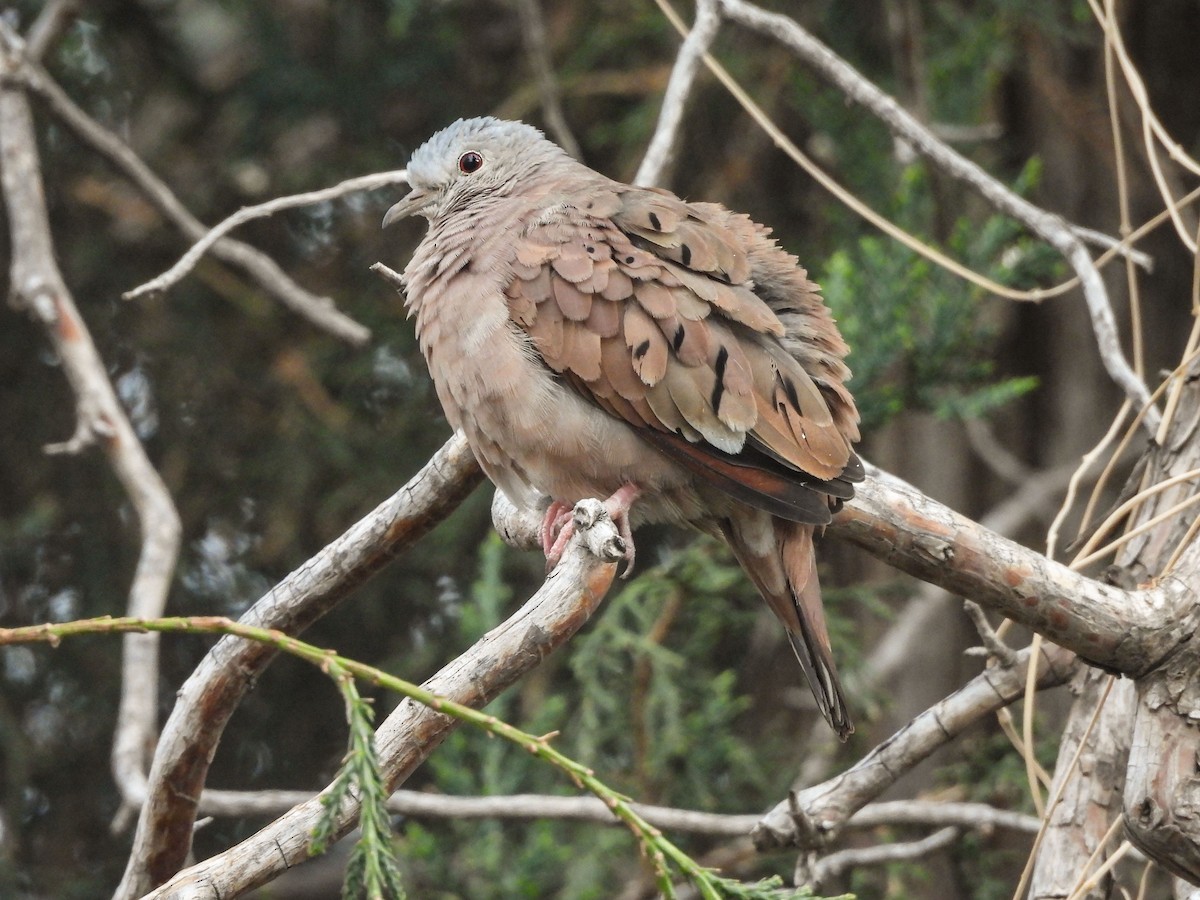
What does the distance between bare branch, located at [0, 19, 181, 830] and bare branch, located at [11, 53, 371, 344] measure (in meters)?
0.13

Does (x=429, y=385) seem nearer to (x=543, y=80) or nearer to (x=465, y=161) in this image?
(x=543, y=80)

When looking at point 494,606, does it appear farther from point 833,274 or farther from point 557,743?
point 833,274

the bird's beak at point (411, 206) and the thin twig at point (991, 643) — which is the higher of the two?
the bird's beak at point (411, 206)

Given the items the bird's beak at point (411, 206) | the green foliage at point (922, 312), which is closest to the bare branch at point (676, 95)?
the bird's beak at point (411, 206)

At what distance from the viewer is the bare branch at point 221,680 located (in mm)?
2643

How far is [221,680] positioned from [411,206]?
4.83ft

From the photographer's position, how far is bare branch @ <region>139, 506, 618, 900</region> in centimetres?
199

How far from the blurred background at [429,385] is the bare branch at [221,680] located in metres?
1.59

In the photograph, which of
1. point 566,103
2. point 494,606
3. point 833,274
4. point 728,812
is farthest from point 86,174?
point 728,812

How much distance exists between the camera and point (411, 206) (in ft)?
12.1

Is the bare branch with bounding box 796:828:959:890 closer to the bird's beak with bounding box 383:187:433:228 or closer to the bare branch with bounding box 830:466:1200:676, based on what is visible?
the bare branch with bounding box 830:466:1200:676

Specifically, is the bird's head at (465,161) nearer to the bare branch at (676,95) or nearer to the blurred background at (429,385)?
the bare branch at (676,95)

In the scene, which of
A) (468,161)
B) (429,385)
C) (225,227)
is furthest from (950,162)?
(429,385)

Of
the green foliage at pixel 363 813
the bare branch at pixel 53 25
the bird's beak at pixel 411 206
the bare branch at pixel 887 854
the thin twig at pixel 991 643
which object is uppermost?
the bare branch at pixel 53 25
